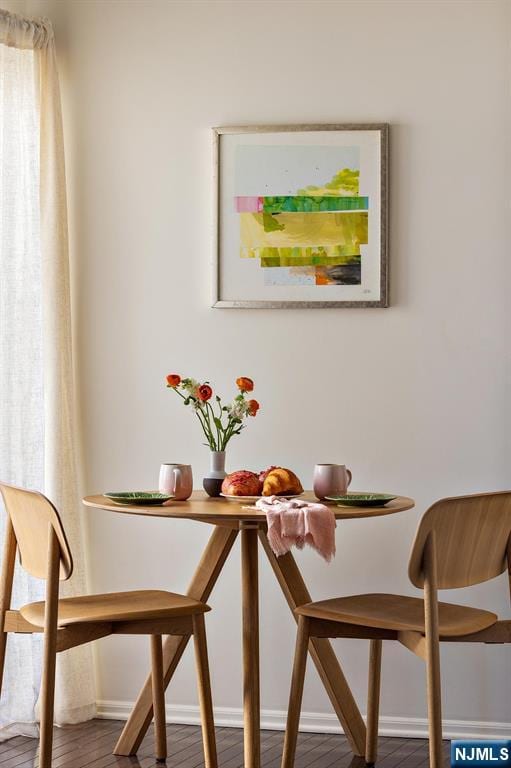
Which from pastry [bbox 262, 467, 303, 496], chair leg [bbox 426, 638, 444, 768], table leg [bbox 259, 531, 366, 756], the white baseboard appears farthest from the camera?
the white baseboard

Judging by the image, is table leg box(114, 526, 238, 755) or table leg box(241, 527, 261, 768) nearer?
table leg box(241, 527, 261, 768)

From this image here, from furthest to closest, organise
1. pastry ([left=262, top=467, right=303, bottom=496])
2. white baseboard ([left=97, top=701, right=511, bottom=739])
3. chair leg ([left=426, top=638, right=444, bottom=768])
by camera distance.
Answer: white baseboard ([left=97, top=701, right=511, bottom=739]), pastry ([left=262, top=467, right=303, bottom=496]), chair leg ([left=426, top=638, right=444, bottom=768])

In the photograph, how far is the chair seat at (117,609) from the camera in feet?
7.98

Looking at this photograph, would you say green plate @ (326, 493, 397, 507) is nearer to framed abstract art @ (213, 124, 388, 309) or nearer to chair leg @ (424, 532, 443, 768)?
chair leg @ (424, 532, 443, 768)

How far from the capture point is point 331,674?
2932mm

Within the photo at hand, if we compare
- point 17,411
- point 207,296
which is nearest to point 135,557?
point 17,411

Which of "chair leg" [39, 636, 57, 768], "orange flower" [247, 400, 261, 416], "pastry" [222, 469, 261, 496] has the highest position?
"orange flower" [247, 400, 261, 416]

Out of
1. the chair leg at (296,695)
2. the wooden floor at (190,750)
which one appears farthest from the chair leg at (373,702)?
the chair leg at (296,695)

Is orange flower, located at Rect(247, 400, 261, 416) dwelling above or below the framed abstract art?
below

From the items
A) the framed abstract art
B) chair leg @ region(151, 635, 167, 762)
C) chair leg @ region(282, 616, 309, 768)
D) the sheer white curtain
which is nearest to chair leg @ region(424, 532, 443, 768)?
chair leg @ region(282, 616, 309, 768)

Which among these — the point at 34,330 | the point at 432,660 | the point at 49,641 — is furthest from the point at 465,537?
the point at 34,330

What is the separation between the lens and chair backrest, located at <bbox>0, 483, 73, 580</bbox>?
7.70ft

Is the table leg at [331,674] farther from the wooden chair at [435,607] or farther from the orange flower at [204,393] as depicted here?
the orange flower at [204,393]

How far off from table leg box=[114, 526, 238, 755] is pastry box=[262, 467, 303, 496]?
0.29 metres
